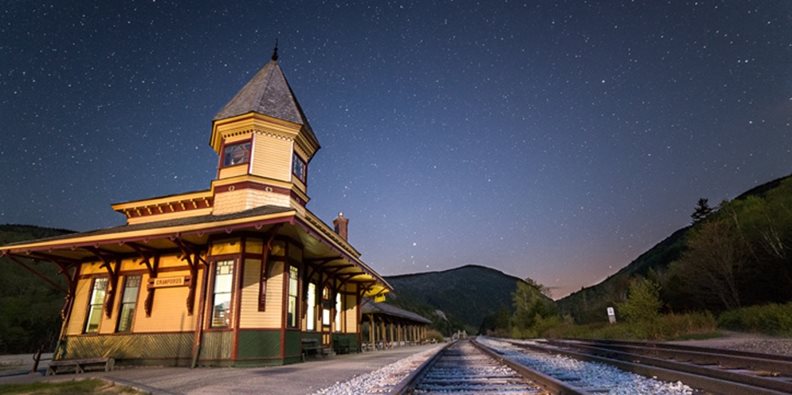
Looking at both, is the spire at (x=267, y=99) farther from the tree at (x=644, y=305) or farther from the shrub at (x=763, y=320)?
the shrub at (x=763, y=320)

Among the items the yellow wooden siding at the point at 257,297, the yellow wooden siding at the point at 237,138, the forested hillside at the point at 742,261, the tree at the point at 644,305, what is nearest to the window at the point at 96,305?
the yellow wooden siding at the point at 257,297

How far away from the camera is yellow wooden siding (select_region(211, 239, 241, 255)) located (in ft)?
40.6

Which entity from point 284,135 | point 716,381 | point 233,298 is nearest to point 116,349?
point 233,298

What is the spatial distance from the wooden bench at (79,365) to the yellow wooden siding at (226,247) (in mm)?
4139

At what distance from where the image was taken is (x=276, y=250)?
41.9ft

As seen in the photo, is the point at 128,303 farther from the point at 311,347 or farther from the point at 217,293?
the point at 311,347

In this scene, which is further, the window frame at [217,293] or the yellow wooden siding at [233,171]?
the yellow wooden siding at [233,171]

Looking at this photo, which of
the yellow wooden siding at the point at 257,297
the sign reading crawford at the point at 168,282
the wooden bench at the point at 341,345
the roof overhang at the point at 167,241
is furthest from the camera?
the wooden bench at the point at 341,345

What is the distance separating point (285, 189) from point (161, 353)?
6.95 m

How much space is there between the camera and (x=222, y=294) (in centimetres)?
1215

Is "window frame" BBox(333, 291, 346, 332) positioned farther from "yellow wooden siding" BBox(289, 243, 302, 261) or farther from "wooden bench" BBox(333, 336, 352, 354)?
"yellow wooden siding" BBox(289, 243, 302, 261)

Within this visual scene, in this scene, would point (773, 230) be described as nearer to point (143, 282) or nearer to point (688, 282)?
point (688, 282)

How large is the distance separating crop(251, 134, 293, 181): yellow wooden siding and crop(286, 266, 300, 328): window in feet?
12.6

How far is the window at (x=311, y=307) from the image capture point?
15.5 meters
